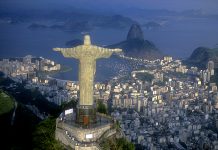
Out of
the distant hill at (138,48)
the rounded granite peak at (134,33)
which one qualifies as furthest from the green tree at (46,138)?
the rounded granite peak at (134,33)

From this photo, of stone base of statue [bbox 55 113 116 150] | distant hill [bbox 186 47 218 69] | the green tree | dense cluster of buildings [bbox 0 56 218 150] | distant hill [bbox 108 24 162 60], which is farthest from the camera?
→ distant hill [bbox 108 24 162 60]

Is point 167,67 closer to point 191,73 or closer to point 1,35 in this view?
point 191,73

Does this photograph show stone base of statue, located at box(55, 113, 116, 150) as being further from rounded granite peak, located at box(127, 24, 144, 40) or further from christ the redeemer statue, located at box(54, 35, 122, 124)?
rounded granite peak, located at box(127, 24, 144, 40)

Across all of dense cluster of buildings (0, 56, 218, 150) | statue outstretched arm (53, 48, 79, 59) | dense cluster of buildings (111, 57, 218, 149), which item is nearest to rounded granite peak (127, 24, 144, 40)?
dense cluster of buildings (0, 56, 218, 150)

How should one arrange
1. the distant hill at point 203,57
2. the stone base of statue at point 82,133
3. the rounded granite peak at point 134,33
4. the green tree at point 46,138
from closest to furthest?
the stone base of statue at point 82,133
the green tree at point 46,138
the distant hill at point 203,57
the rounded granite peak at point 134,33

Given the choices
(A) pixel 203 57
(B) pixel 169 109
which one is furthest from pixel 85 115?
(A) pixel 203 57

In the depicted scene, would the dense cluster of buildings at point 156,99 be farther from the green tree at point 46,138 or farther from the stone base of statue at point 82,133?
the stone base of statue at point 82,133

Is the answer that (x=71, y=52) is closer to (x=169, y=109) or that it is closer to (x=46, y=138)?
(x=46, y=138)
